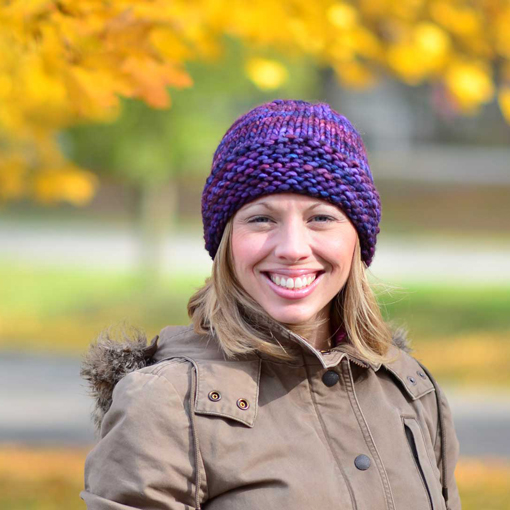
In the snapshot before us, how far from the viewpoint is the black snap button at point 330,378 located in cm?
212

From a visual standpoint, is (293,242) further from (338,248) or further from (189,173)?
(189,173)

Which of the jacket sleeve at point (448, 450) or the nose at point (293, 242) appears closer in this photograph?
the nose at point (293, 242)

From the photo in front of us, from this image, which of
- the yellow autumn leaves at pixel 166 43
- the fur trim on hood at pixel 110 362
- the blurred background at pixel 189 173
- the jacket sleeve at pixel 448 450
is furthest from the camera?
the blurred background at pixel 189 173

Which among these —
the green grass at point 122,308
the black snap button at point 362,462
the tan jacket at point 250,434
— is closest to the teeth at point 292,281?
the tan jacket at point 250,434

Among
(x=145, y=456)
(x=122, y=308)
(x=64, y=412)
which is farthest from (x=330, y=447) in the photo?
(x=122, y=308)

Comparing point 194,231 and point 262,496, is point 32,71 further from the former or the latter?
point 194,231

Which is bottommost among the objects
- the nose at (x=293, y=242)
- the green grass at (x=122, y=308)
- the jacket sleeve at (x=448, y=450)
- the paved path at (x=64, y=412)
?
the jacket sleeve at (x=448, y=450)

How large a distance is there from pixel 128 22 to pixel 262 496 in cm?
169

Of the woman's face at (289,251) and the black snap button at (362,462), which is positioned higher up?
the woman's face at (289,251)

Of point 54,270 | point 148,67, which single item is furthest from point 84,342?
point 148,67

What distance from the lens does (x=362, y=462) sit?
204 centimetres

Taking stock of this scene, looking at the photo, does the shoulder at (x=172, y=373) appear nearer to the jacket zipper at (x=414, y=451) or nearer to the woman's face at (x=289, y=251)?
the woman's face at (x=289, y=251)

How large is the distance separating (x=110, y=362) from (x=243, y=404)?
15.6 inches

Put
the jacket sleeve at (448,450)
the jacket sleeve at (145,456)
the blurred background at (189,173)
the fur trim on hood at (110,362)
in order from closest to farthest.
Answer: the jacket sleeve at (145,456) → the fur trim on hood at (110,362) → the jacket sleeve at (448,450) → the blurred background at (189,173)
